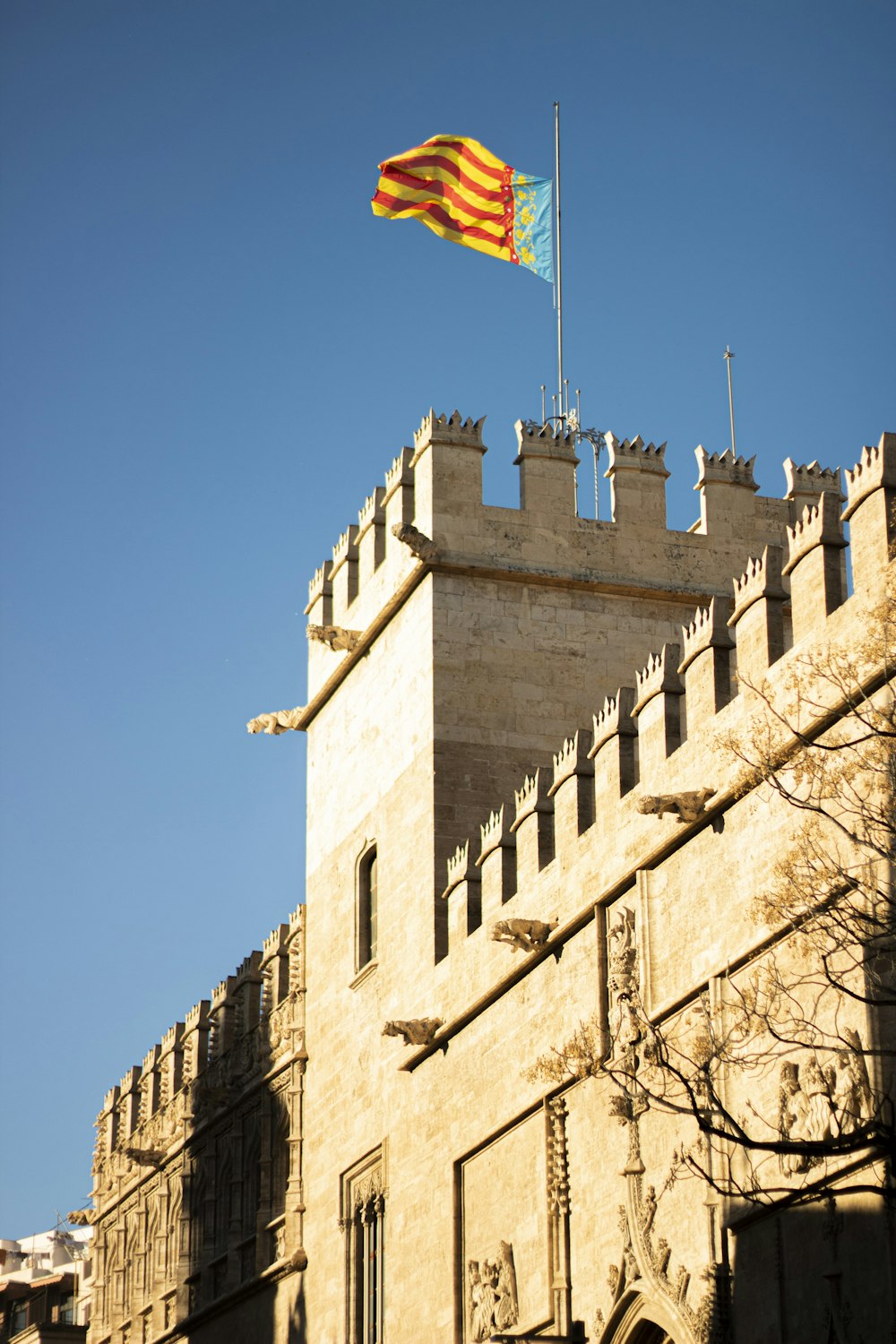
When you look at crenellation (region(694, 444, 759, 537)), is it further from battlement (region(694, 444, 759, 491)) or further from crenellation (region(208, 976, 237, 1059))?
crenellation (region(208, 976, 237, 1059))

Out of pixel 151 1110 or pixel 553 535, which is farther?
pixel 151 1110

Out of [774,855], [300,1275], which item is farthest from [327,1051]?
[774,855]

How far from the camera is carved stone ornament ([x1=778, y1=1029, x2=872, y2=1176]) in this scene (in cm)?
1778

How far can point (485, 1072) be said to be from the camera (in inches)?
1003

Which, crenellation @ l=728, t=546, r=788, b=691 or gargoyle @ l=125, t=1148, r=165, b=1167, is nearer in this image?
→ crenellation @ l=728, t=546, r=788, b=691

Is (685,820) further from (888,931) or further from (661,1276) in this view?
(888,931)

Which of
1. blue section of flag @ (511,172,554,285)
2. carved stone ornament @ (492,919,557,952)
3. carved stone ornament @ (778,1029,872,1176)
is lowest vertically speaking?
carved stone ornament @ (778,1029,872,1176)

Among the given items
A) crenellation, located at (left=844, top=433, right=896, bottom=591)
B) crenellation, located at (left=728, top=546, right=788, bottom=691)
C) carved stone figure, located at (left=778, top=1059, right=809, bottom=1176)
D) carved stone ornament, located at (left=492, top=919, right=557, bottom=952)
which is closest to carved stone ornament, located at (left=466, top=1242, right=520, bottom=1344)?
carved stone ornament, located at (left=492, top=919, right=557, bottom=952)

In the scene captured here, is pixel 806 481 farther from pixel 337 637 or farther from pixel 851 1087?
pixel 851 1087

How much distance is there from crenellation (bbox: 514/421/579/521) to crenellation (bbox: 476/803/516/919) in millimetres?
4666

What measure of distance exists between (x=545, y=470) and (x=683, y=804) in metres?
9.61

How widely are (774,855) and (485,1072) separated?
22.1ft

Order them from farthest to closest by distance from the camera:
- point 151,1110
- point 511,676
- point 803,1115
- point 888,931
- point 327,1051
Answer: point 151,1110
point 327,1051
point 511,676
point 803,1115
point 888,931

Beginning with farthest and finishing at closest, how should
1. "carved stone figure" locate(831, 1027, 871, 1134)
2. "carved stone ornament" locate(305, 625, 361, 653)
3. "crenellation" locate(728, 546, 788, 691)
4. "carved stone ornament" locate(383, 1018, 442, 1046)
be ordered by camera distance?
"carved stone ornament" locate(305, 625, 361, 653)
"carved stone ornament" locate(383, 1018, 442, 1046)
"crenellation" locate(728, 546, 788, 691)
"carved stone figure" locate(831, 1027, 871, 1134)
